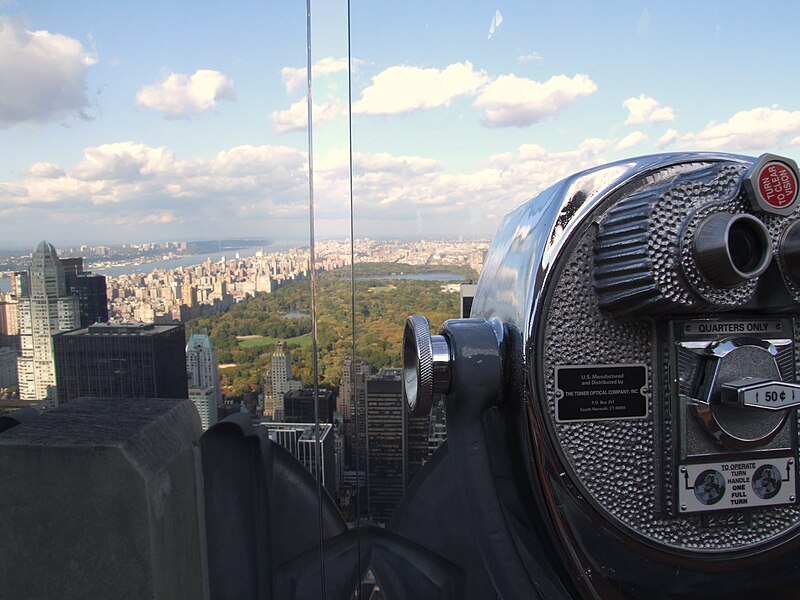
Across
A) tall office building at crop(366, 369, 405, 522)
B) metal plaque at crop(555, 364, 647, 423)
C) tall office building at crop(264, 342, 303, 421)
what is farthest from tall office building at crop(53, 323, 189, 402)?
metal plaque at crop(555, 364, 647, 423)

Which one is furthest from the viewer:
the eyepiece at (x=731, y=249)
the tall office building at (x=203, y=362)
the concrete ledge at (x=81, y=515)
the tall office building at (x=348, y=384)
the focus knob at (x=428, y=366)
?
the tall office building at (x=203, y=362)

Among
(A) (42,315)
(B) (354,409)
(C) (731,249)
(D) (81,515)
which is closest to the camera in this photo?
(C) (731,249)

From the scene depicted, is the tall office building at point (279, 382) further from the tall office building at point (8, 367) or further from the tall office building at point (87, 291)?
the tall office building at point (8, 367)

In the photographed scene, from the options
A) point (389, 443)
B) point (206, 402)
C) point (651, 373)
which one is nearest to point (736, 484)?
point (651, 373)

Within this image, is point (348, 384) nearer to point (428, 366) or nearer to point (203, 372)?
point (203, 372)

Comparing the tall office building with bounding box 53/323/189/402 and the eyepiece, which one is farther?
the tall office building with bounding box 53/323/189/402

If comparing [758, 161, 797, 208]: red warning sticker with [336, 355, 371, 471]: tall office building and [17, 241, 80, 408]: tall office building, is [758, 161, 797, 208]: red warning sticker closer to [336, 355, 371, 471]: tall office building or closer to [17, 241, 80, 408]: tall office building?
[336, 355, 371, 471]: tall office building

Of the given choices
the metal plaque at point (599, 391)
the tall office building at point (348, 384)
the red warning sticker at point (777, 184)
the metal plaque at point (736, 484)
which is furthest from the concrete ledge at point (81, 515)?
the red warning sticker at point (777, 184)
